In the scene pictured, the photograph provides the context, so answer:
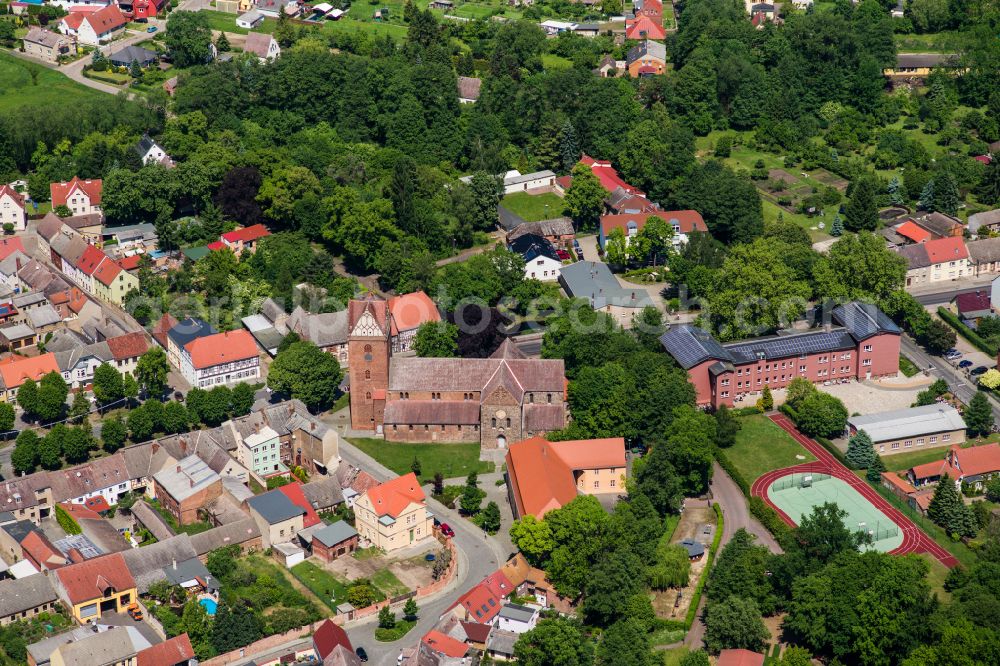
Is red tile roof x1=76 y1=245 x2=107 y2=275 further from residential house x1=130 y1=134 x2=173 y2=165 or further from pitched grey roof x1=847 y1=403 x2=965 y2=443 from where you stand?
pitched grey roof x1=847 y1=403 x2=965 y2=443

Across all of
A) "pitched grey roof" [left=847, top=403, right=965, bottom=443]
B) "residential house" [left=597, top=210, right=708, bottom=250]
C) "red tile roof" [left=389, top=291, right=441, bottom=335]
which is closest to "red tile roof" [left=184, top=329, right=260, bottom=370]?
"red tile roof" [left=389, top=291, right=441, bottom=335]

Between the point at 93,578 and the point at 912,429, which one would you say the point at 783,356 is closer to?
the point at 912,429

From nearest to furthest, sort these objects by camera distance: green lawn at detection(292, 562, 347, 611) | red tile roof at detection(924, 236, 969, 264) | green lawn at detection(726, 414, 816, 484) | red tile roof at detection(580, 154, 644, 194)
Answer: green lawn at detection(292, 562, 347, 611) → green lawn at detection(726, 414, 816, 484) → red tile roof at detection(924, 236, 969, 264) → red tile roof at detection(580, 154, 644, 194)

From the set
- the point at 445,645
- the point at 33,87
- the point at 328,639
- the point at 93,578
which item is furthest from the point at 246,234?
the point at 445,645

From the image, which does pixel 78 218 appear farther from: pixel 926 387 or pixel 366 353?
pixel 926 387

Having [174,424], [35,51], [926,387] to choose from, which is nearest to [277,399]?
[174,424]

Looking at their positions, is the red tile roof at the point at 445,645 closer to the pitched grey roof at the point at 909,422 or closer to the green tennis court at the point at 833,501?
the green tennis court at the point at 833,501
